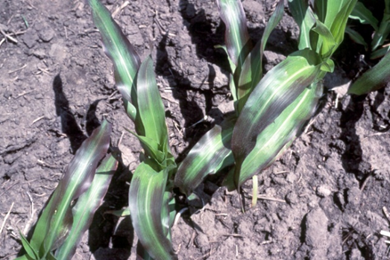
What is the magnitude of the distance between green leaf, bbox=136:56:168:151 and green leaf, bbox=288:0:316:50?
607mm

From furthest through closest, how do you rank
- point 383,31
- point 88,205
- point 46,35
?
point 46,35
point 383,31
point 88,205

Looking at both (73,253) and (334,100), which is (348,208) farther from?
(73,253)

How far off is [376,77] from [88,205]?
1197 mm

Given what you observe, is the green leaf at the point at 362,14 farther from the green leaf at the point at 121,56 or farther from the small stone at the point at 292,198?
the green leaf at the point at 121,56

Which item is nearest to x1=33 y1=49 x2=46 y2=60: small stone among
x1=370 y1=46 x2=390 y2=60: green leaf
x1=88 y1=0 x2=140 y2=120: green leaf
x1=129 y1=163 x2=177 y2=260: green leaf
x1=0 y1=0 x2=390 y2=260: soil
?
x1=0 y1=0 x2=390 y2=260: soil

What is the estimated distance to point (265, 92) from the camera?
1.57 meters

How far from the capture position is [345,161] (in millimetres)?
1948

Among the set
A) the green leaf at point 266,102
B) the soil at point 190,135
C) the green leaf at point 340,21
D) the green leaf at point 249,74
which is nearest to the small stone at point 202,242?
the soil at point 190,135

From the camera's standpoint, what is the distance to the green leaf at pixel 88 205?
68.5 inches

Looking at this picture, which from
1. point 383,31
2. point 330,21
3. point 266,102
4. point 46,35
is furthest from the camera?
point 46,35

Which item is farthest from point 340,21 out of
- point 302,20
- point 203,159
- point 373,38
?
point 203,159

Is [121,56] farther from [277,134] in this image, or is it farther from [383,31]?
[383,31]

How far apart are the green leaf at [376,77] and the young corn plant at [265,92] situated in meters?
0.15

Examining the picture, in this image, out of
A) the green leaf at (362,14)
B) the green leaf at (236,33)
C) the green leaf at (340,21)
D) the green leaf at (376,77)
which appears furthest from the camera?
the green leaf at (362,14)
